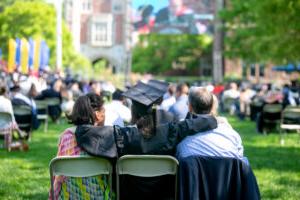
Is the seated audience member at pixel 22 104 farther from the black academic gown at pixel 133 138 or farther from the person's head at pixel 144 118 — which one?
the black academic gown at pixel 133 138

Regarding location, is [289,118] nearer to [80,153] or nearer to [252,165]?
[252,165]

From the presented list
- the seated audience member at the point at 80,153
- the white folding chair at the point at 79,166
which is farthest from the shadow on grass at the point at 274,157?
the white folding chair at the point at 79,166

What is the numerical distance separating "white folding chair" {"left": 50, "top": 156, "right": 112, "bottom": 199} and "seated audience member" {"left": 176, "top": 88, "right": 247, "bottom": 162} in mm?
689

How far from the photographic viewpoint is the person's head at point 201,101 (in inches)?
272

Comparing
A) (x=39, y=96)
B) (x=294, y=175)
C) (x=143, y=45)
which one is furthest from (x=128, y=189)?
(x=143, y=45)

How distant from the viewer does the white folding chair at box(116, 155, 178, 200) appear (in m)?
6.39

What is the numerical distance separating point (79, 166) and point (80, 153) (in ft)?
0.88

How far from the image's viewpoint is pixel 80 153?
264 inches

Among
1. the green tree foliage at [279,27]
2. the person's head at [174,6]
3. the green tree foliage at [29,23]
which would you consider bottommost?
the green tree foliage at [279,27]

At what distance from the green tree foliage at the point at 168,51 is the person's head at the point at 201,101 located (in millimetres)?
63889

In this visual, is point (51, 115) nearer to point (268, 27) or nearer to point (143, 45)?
point (268, 27)

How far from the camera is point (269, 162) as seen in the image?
13.4m

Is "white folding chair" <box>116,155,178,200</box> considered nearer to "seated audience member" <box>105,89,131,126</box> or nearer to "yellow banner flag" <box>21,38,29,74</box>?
"seated audience member" <box>105,89,131,126</box>

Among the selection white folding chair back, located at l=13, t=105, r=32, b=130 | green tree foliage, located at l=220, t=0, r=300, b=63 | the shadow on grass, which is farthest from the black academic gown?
green tree foliage, located at l=220, t=0, r=300, b=63
